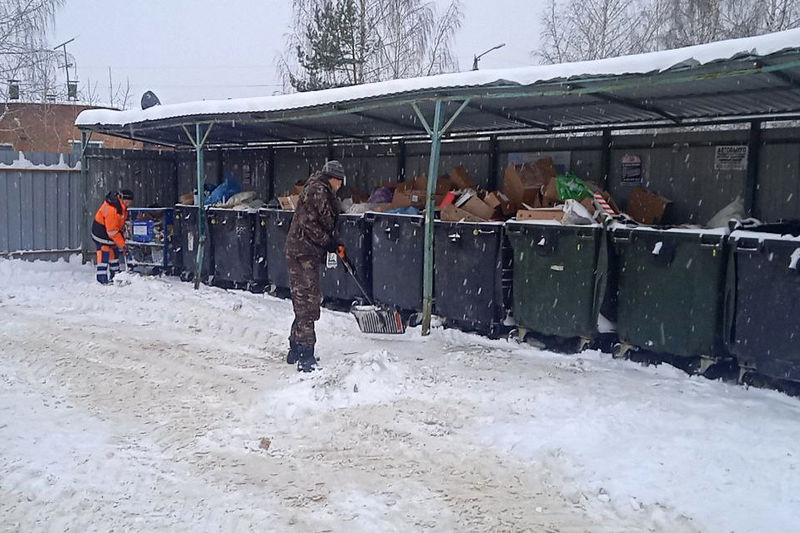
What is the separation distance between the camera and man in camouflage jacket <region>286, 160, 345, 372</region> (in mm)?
6316

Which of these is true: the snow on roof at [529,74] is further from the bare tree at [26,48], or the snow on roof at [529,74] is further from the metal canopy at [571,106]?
the bare tree at [26,48]

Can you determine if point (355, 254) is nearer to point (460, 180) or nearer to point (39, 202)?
point (460, 180)

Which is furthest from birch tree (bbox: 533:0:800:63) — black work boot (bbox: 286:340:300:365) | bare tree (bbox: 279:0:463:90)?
black work boot (bbox: 286:340:300:365)

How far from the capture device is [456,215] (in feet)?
26.0

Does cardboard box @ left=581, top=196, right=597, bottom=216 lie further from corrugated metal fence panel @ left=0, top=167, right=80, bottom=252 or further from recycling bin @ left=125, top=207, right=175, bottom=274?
corrugated metal fence panel @ left=0, top=167, right=80, bottom=252

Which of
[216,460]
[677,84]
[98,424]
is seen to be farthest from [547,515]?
[677,84]

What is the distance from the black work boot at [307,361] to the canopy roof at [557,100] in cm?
292

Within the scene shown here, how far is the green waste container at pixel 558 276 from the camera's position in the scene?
263 inches

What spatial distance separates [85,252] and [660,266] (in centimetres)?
1039

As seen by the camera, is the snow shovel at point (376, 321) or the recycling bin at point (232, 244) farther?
the recycling bin at point (232, 244)

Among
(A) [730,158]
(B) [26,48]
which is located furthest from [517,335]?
(B) [26,48]

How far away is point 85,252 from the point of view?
1252 centimetres

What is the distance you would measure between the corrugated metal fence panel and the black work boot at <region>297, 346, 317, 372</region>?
27.6 ft

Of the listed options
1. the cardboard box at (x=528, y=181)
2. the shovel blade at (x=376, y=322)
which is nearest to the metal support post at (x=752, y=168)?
the cardboard box at (x=528, y=181)
